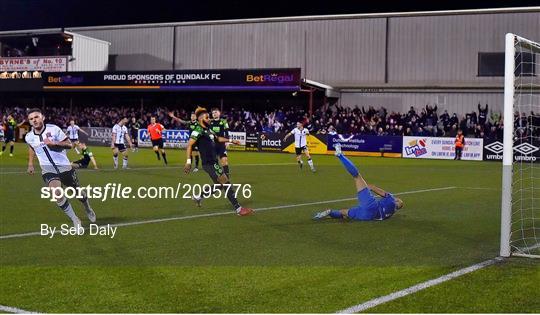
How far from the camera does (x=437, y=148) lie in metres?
39.2

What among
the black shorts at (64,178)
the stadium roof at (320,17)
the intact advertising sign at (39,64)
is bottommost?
the black shorts at (64,178)

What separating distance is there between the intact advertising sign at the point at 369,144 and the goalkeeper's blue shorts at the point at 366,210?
29.0 m

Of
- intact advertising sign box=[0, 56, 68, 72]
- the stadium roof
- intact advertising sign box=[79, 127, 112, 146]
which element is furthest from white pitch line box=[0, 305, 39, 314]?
intact advertising sign box=[0, 56, 68, 72]

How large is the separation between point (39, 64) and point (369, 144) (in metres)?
30.2

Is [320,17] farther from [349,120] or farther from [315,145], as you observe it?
[315,145]

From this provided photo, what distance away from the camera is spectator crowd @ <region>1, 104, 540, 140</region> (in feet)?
135

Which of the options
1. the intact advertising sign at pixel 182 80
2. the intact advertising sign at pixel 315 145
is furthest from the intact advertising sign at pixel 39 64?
the intact advertising sign at pixel 315 145

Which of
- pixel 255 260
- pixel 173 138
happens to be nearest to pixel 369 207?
pixel 255 260

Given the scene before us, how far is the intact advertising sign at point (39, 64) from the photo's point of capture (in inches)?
2146

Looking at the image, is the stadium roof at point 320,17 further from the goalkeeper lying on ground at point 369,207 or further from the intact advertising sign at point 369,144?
the goalkeeper lying on ground at point 369,207

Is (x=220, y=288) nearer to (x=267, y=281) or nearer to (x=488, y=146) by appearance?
(x=267, y=281)

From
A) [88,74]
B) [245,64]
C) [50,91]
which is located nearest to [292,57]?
[245,64]

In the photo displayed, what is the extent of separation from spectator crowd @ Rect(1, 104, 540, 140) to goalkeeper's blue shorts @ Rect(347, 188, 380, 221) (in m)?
29.3

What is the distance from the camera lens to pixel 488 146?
125 ft
